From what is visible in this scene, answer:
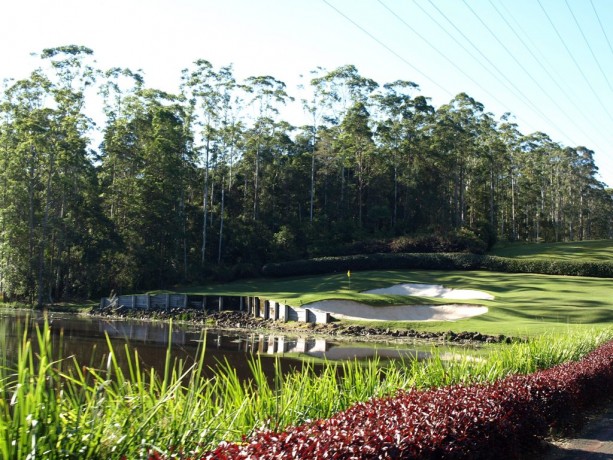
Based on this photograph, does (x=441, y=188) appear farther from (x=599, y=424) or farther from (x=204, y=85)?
(x=599, y=424)

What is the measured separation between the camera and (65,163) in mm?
Answer: 43781

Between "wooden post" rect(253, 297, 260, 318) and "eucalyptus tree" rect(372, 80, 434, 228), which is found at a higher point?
"eucalyptus tree" rect(372, 80, 434, 228)

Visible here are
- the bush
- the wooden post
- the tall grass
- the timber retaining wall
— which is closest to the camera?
the tall grass

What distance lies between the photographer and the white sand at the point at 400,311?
96.7 feet


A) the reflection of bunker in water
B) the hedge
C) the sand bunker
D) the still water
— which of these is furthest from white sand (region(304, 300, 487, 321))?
the hedge

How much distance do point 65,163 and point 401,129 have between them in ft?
104

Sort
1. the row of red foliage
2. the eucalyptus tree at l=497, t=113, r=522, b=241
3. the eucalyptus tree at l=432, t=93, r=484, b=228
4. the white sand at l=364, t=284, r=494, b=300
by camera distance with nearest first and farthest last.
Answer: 1. the row of red foliage
2. the white sand at l=364, t=284, r=494, b=300
3. the eucalyptus tree at l=432, t=93, r=484, b=228
4. the eucalyptus tree at l=497, t=113, r=522, b=241

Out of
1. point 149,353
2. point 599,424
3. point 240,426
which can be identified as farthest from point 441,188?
point 240,426

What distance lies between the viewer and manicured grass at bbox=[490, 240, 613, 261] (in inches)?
1948

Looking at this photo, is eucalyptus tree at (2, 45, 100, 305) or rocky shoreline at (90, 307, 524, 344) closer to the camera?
rocky shoreline at (90, 307, 524, 344)

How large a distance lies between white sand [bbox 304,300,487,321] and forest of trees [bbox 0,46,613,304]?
1946 cm

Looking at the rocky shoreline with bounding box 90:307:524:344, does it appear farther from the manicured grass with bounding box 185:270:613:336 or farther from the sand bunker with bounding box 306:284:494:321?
the sand bunker with bounding box 306:284:494:321

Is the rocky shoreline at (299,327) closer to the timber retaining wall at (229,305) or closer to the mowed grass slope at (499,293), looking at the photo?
the timber retaining wall at (229,305)

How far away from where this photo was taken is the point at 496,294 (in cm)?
3369
